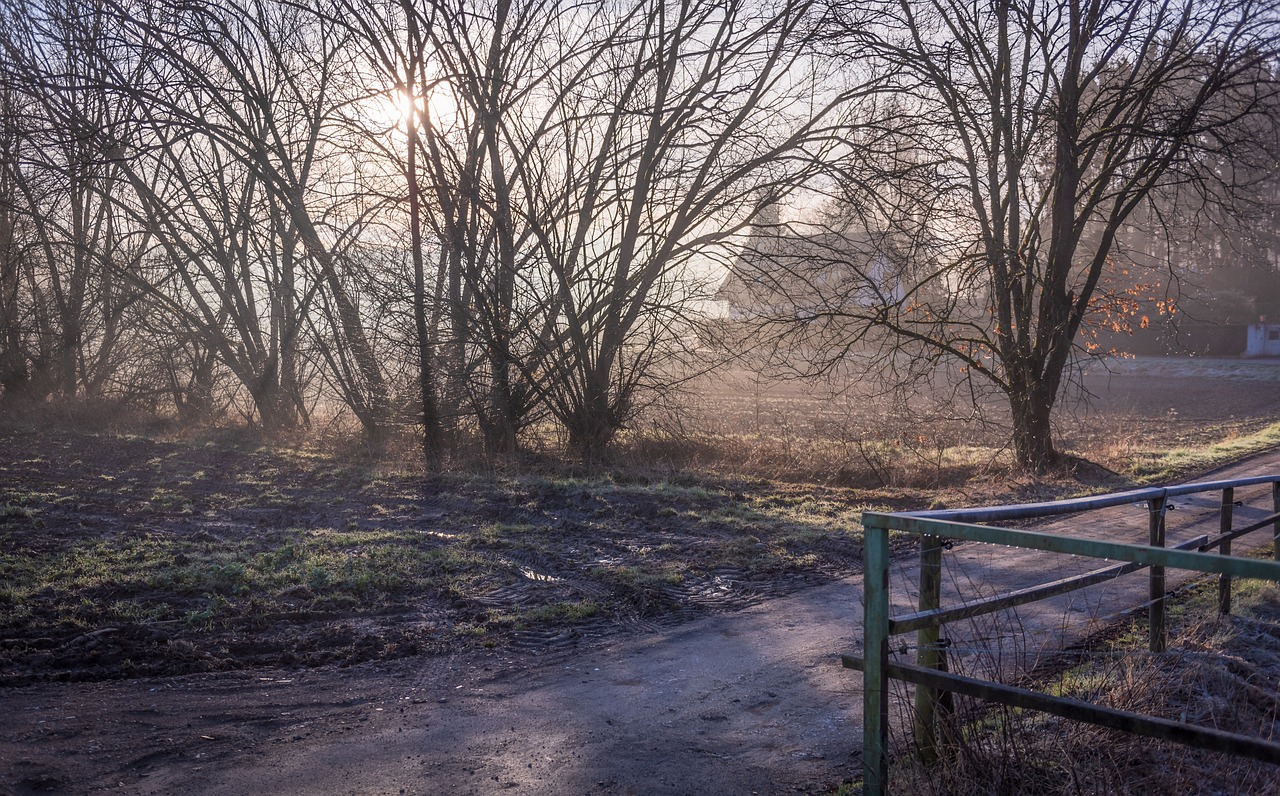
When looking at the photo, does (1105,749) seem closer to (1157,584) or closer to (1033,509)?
(1033,509)

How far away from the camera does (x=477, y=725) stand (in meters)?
4.65

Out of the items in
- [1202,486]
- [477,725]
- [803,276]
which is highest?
[803,276]

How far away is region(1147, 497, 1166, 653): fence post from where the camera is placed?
504cm

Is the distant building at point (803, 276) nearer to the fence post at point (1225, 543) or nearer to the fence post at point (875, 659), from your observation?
the fence post at point (1225, 543)

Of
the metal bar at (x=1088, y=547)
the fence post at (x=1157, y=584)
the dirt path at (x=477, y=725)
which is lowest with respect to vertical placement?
the dirt path at (x=477, y=725)

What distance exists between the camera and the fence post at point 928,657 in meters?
3.66

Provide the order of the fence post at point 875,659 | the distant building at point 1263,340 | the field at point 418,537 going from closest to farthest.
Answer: the fence post at point 875,659 → the field at point 418,537 → the distant building at point 1263,340

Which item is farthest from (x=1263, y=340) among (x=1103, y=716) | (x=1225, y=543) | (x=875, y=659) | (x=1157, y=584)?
(x=1103, y=716)

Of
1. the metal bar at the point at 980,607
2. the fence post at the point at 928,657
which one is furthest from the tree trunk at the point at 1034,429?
the fence post at the point at 928,657

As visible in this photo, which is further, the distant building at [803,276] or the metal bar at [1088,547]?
the distant building at [803,276]

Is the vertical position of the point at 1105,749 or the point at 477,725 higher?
the point at 1105,749

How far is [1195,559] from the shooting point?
265 cm

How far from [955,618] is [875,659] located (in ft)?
1.55

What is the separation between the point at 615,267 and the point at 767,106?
12.1 ft
